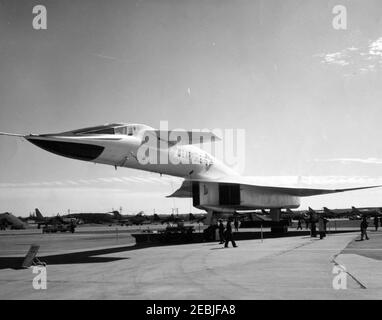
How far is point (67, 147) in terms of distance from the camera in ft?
39.4

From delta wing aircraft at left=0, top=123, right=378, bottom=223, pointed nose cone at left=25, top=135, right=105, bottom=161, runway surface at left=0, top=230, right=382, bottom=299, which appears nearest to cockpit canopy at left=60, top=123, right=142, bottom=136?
delta wing aircraft at left=0, top=123, right=378, bottom=223

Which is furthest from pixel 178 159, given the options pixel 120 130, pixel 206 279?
pixel 206 279

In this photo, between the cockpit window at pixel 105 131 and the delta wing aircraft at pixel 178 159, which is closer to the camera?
the delta wing aircraft at pixel 178 159

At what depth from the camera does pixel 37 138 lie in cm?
1163

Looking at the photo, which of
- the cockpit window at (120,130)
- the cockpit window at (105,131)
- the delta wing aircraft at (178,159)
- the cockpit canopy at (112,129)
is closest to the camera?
the delta wing aircraft at (178,159)

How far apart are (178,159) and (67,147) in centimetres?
605

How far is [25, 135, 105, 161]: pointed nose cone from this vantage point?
38.3ft

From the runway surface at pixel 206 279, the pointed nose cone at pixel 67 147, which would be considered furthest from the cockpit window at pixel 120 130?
the runway surface at pixel 206 279

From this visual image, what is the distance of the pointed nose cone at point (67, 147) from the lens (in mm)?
11680

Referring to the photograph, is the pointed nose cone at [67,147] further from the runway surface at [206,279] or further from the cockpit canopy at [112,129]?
the runway surface at [206,279]

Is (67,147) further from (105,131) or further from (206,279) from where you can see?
(206,279)

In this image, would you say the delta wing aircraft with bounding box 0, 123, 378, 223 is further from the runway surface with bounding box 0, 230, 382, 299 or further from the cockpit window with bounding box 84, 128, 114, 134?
the runway surface with bounding box 0, 230, 382, 299
